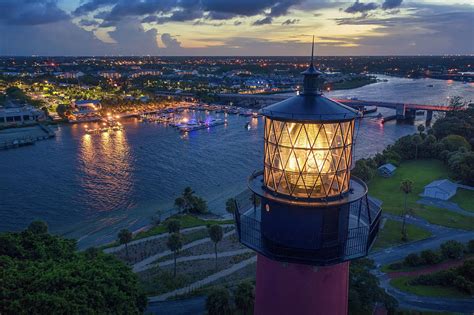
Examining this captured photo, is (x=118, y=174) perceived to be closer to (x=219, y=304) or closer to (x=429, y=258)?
(x=219, y=304)

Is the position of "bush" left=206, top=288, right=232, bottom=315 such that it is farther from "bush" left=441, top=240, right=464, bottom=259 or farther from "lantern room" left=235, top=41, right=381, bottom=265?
"bush" left=441, top=240, right=464, bottom=259

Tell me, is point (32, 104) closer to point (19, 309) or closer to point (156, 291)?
point (156, 291)

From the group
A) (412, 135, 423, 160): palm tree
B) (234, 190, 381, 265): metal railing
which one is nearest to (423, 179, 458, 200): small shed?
(412, 135, 423, 160): palm tree

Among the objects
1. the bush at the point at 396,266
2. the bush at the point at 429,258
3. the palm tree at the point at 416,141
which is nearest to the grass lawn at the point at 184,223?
the bush at the point at 396,266

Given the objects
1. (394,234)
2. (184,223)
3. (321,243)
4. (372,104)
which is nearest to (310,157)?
(321,243)

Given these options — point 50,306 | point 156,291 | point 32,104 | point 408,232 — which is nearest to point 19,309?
point 50,306

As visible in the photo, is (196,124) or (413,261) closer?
(413,261)
